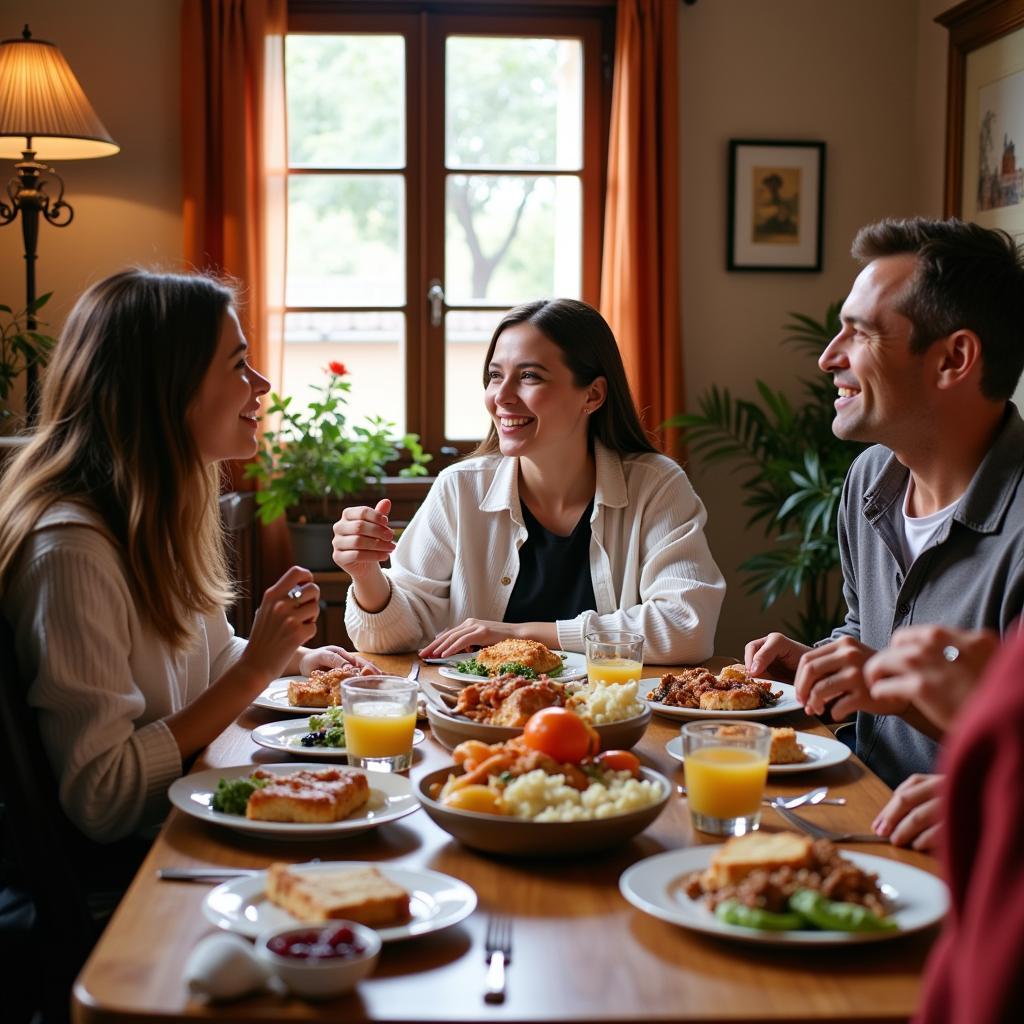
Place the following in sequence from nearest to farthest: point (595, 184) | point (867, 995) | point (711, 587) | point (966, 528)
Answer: point (867, 995) → point (966, 528) → point (711, 587) → point (595, 184)

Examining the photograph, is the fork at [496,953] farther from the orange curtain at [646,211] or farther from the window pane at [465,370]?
the window pane at [465,370]

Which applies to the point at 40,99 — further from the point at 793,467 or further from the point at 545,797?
the point at 545,797

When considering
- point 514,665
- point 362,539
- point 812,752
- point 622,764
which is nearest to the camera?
point 622,764

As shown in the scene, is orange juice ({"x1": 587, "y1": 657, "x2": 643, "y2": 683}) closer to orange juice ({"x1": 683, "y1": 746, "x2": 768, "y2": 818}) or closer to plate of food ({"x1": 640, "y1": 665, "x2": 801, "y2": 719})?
plate of food ({"x1": 640, "y1": 665, "x2": 801, "y2": 719})

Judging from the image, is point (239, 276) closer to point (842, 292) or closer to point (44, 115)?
point (44, 115)

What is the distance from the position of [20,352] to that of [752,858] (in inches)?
145

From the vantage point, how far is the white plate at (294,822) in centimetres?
135

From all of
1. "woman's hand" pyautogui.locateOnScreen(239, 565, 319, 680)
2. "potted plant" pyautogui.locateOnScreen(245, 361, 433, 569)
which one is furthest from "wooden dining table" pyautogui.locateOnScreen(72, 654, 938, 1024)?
"potted plant" pyautogui.locateOnScreen(245, 361, 433, 569)

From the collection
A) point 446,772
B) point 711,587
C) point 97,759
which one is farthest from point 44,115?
point 446,772

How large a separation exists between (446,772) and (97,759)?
1.48ft

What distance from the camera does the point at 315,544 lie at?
4.23 metres

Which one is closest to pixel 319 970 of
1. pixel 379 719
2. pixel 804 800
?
pixel 379 719

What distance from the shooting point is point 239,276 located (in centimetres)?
436

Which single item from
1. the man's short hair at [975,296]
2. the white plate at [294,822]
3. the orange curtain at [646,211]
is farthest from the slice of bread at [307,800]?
the orange curtain at [646,211]
